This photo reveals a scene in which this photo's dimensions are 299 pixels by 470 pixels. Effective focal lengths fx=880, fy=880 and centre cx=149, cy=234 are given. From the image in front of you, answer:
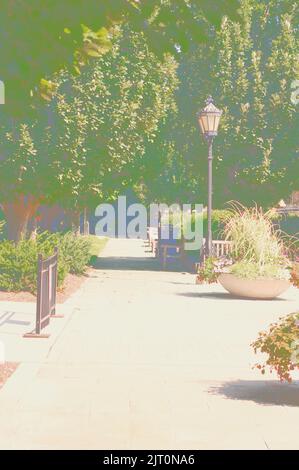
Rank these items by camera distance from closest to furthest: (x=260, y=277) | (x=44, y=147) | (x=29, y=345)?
(x=29, y=345) < (x=260, y=277) < (x=44, y=147)

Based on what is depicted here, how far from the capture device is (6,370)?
10398 millimetres

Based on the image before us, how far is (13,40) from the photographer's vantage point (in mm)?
8055

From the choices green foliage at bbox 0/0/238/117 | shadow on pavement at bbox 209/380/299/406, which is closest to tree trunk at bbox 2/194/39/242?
shadow on pavement at bbox 209/380/299/406

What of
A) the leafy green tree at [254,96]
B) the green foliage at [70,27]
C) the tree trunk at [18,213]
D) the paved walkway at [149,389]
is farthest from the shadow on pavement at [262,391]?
the leafy green tree at [254,96]

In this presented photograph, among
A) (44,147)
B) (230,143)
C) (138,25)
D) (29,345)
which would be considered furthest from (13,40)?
(230,143)

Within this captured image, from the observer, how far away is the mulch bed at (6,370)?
989 centimetres

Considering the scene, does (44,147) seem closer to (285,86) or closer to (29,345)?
(285,86)

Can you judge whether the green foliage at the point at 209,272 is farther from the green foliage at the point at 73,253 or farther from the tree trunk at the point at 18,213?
the tree trunk at the point at 18,213

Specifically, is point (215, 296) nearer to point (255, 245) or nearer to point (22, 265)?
point (255, 245)

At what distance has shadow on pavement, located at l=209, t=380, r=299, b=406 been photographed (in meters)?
9.09

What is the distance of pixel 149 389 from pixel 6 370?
1.93 meters

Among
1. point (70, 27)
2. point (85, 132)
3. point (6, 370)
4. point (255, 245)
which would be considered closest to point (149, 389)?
point (6, 370)

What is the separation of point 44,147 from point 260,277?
319 inches

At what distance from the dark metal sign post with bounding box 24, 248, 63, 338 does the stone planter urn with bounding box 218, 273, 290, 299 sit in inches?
237
